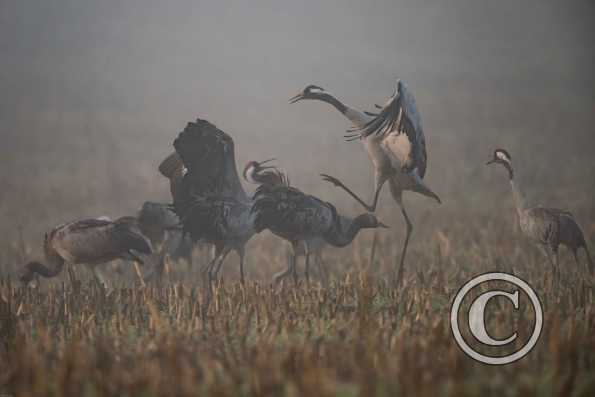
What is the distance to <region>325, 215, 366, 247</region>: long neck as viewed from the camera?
6.84 metres

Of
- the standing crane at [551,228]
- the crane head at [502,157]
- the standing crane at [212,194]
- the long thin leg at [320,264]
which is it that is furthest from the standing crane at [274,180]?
the standing crane at [551,228]

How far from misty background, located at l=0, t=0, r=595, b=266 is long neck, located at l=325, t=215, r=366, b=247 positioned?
3883 millimetres

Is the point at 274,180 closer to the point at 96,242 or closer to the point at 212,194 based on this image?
the point at 212,194

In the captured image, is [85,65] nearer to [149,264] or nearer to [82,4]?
[82,4]

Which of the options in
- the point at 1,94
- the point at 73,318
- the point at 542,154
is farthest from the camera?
the point at 1,94

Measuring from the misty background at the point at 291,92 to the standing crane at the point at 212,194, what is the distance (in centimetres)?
505

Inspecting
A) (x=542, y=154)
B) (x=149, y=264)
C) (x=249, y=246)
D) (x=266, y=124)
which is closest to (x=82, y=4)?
(x=266, y=124)

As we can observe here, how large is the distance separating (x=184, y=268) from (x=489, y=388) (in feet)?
20.7

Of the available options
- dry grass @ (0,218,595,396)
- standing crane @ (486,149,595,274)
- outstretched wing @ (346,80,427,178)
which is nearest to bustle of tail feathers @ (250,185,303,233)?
dry grass @ (0,218,595,396)

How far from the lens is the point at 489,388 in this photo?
3369 millimetres

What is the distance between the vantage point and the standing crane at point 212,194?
243 inches

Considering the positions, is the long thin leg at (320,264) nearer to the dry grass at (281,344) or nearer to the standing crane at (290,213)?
the standing crane at (290,213)

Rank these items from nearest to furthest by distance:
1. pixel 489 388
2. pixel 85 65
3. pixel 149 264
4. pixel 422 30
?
pixel 489 388 < pixel 149 264 < pixel 85 65 < pixel 422 30

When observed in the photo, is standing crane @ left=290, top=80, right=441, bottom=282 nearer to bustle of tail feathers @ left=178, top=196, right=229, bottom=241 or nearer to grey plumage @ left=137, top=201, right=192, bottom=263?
bustle of tail feathers @ left=178, top=196, right=229, bottom=241
